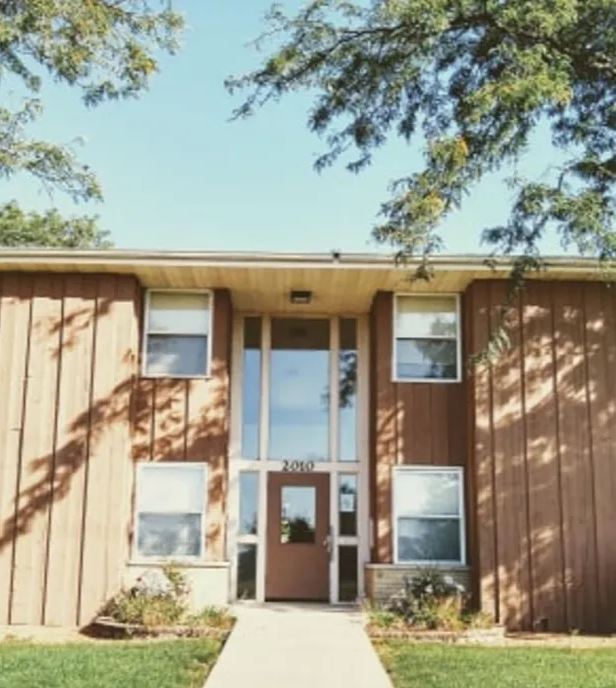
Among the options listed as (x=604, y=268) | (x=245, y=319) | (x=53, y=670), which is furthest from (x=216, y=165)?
(x=53, y=670)

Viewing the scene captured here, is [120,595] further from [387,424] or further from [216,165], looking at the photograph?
[216,165]

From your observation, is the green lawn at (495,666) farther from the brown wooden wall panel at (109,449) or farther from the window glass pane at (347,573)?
the brown wooden wall panel at (109,449)

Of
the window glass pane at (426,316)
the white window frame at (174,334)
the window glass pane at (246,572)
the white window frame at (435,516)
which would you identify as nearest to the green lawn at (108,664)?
the window glass pane at (246,572)

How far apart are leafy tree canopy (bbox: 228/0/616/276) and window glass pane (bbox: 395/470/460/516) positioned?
3.64 metres

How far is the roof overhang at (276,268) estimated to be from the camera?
1318 centimetres

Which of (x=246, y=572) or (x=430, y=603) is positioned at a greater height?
(x=246, y=572)

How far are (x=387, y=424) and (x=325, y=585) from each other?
9.05 feet

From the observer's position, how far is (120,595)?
41.1 feet

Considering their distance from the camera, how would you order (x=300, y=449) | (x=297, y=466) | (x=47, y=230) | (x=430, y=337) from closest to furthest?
(x=430, y=337) → (x=297, y=466) → (x=300, y=449) → (x=47, y=230)

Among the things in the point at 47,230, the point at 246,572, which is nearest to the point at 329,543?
the point at 246,572

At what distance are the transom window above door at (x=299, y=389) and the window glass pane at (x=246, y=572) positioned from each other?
1.48 metres

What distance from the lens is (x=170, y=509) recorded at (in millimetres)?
13633

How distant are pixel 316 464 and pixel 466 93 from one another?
625cm

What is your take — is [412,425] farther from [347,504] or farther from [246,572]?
[246,572]
